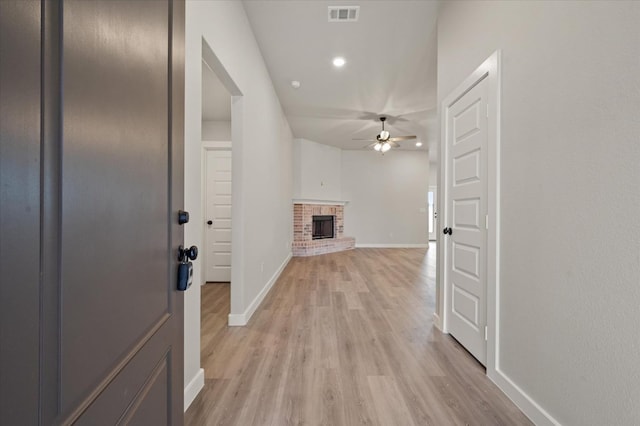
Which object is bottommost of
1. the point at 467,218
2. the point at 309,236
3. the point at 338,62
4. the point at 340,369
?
the point at 340,369

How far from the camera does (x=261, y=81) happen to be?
137 inches

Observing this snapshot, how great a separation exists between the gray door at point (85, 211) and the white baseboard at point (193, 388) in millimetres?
835

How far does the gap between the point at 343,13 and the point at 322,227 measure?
5.95 meters

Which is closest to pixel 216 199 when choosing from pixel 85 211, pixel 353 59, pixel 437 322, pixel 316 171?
pixel 353 59

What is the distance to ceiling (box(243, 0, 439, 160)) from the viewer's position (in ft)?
8.98

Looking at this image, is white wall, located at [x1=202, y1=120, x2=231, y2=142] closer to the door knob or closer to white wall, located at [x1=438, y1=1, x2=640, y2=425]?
white wall, located at [x1=438, y1=1, x2=640, y2=425]

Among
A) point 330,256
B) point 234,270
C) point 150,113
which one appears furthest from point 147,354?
point 330,256

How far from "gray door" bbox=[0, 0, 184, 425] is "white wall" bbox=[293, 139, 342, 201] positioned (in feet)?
20.7

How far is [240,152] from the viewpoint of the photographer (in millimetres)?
2707

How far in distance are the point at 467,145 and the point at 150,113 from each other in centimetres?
215

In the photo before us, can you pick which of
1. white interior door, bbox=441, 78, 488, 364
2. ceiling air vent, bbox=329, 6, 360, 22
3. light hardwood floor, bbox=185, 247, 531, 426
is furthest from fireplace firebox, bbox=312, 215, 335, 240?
white interior door, bbox=441, 78, 488, 364

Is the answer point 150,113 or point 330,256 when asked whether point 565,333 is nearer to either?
point 150,113

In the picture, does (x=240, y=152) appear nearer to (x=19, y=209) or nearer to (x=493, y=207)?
(x=493, y=207)

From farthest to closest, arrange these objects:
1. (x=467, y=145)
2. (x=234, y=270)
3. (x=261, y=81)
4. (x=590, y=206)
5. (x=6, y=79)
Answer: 1. (x=261, y=81)
2. (x=234, y=270)
3. (x=467, y=145)
4. (x=590, y=206)
5. (x=6, y=79)
